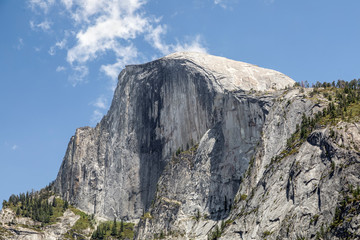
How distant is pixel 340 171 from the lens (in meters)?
174

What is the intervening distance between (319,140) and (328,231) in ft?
112

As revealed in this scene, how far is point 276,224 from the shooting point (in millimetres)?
181375

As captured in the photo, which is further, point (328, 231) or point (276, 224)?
point (276, 224)

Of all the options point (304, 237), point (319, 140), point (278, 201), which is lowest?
point (304, 237)

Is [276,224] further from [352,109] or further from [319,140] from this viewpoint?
[352,109]

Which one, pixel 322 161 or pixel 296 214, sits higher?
pixel 322 161

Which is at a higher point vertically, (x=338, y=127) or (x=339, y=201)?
(x=338, y=127)

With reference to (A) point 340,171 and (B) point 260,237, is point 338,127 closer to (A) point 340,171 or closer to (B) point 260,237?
(A) point 340,171

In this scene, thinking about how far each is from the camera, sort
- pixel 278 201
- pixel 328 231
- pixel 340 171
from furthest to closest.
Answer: pixel 278 201 → pixel 340 171 → pixel 328 231

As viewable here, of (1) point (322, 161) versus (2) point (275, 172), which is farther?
(2) point (275, 172)

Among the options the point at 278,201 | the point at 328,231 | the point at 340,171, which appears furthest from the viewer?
the point at 278,201

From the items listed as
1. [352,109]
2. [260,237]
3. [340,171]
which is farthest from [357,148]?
[260,237]

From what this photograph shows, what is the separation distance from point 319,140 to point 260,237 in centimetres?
3178

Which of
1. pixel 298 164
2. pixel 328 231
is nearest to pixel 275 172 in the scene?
pixel 298 164
